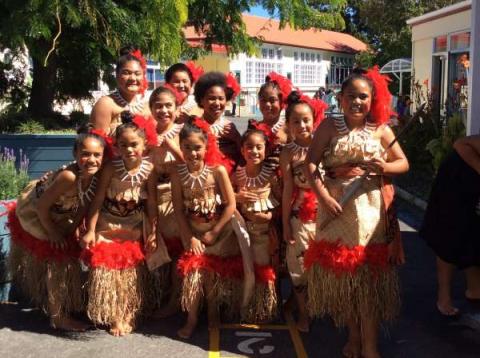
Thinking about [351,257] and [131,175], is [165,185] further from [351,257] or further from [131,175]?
[351,257]

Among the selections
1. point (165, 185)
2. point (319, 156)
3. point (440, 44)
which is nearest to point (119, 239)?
point (165, 185)

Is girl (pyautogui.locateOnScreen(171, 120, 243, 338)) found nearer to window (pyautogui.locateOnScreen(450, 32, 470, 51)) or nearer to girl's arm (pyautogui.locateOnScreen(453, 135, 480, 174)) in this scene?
girl's arm (pyautogui.locateOnScreen(453, 135, 480, 174))

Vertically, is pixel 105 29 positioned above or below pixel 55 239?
above

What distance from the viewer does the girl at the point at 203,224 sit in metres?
3.95

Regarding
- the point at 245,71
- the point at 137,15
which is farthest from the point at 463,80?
the point at 245,71

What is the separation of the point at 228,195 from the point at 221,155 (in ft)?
0.99

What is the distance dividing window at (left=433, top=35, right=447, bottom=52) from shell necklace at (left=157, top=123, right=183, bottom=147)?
41.2 feet

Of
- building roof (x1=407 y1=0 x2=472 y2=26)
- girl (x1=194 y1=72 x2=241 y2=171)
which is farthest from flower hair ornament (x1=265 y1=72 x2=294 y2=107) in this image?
building roof (x1=407 y1=0 x2=472 y2=26)

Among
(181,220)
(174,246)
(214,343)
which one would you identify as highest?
(181,220)

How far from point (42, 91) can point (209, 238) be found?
21.7 ft

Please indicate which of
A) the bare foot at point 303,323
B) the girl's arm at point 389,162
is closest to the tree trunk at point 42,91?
the bare foot at point 303,323

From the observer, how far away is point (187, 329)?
4070 mm

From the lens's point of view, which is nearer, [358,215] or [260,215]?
[358,215]

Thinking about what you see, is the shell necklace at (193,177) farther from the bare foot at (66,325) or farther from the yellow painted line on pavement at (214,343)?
the bare foot at (66,325)
